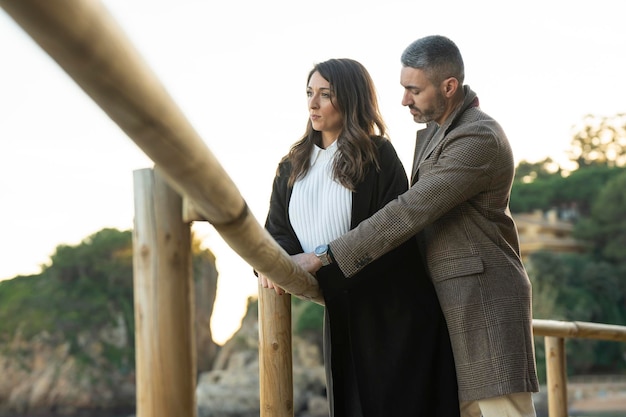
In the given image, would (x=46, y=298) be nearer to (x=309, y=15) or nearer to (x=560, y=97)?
(x=309, y=15)

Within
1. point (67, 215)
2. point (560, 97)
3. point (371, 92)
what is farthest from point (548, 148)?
point (371, 92)

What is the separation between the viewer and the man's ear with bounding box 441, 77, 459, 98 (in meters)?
2.27

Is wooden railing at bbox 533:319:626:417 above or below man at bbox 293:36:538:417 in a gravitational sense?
below

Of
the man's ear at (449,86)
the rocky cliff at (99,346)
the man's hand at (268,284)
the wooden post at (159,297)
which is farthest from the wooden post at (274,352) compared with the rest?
the rocky cliff at (99,346)

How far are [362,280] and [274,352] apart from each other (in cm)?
29

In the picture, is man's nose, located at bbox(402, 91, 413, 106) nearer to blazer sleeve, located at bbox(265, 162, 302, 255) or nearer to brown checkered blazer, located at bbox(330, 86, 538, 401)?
brown checkered blazer, located at bbox(330, 86, 538, 401)

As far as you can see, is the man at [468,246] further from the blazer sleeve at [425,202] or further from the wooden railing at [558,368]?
the wooden railing at [558,368]

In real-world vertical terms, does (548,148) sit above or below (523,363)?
above

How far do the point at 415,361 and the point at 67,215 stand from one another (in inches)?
1373

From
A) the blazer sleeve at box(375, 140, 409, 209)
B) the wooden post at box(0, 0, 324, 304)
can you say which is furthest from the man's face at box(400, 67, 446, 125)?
the wooden post at box(0, 0, 324, 304)

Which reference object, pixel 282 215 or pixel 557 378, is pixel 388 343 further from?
pixel 557 378

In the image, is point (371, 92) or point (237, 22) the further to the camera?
point (237, 22)

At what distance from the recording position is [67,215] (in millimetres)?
35719

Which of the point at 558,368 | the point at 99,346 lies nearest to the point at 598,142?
the point at 99,346
